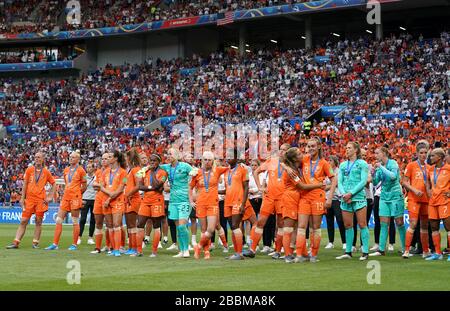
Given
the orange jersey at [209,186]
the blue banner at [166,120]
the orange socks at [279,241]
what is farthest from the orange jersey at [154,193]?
the blue banner at [166,120]

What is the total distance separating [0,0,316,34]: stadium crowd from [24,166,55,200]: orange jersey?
34.4 m

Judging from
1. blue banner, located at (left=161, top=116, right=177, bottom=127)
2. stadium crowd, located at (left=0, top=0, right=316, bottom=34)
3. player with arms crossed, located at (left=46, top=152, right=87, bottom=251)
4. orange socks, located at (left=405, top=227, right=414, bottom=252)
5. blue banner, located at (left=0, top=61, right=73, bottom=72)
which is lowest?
orange socks, located at (left=405, top=227, right=414, bottom=252)

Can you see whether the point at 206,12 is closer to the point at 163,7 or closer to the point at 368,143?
the point at 163,7

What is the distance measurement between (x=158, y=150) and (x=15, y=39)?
25.9 meters

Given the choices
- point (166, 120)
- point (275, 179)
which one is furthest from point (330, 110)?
point (275, 179)

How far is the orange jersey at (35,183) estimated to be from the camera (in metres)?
18.4

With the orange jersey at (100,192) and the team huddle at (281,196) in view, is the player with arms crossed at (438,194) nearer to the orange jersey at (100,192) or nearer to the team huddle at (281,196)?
the team huddle at (281,196)

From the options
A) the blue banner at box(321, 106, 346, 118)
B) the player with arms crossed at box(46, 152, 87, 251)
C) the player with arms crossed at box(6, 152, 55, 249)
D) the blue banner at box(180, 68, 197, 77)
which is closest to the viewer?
the player with arms crossed at box(46, 152, 87, 251)

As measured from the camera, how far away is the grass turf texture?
36.3 ft

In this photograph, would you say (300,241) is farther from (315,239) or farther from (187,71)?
(187,71)

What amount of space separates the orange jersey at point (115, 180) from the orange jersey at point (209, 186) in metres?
1.78

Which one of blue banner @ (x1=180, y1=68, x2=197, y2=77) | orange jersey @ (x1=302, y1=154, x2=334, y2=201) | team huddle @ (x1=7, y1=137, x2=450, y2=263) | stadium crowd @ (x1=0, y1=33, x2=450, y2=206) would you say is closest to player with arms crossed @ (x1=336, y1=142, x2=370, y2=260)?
team huddle @ (x1=7, y1=137, x2=450, y2=263)

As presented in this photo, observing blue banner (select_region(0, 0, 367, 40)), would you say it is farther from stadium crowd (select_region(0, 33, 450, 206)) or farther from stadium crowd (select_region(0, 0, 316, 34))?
stadium crowd (select_region(0, 33, 450, 206))
